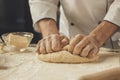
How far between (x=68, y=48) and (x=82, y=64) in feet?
0.28

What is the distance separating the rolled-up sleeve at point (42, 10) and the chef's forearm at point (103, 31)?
8.7 inches

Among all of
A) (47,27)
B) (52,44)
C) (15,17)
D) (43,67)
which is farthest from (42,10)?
(15,17)

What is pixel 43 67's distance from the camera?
985mm

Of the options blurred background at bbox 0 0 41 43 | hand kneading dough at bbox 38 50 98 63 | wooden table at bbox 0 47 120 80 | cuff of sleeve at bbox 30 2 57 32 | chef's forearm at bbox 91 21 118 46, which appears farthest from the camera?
blurred background at bbox 0 0 41 43

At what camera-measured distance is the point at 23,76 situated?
0.90m

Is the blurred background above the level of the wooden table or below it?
below

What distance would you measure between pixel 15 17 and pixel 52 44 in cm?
156

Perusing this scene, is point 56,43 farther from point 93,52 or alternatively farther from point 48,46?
point 93,52

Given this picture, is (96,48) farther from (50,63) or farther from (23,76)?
(23,76)

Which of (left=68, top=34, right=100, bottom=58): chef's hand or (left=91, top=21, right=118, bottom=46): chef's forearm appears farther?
(left=91, top=21, right=118, bottom=46): chef's forearm

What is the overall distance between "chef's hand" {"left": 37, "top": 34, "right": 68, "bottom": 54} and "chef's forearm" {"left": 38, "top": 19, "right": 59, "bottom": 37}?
72 millimetres

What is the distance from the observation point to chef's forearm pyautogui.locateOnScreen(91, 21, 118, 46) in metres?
1.16

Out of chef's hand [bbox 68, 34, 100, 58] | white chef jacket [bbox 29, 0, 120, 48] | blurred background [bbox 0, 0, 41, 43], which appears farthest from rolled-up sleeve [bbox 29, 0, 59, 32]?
blurred background [bbox 0, 0, 41, 43]

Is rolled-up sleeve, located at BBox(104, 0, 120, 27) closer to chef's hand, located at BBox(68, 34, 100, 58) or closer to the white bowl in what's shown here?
chef's hand, located at BBox(68, 34, 100, 58)
